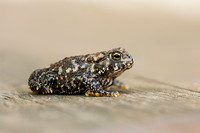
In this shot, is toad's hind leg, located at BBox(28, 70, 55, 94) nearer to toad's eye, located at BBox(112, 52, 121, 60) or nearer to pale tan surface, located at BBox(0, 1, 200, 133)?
pale tan surface, located at BBox(0, 1, 200, 133)

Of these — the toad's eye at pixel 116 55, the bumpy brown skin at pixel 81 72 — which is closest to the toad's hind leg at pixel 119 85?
the bumpy brown skin at pixel 81 72

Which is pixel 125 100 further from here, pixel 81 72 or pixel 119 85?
pixel 119 85

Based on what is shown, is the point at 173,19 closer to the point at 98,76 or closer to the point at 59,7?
the point at 59,7

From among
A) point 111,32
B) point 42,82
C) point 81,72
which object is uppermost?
point 111,32

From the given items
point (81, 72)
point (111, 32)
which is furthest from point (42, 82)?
point (111, 32)

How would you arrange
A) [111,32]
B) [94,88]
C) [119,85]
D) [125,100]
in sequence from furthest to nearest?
1. [111,32]
2. [119,85]
3. [94,88]
4. [125,100]

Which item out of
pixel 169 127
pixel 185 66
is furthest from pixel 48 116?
pixel 185 66

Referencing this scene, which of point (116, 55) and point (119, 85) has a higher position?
point (116, 55)

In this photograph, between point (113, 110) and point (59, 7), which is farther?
point (59, 7)

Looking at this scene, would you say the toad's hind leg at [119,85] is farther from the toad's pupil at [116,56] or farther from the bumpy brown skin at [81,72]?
the toad's pupil at [116,56]
